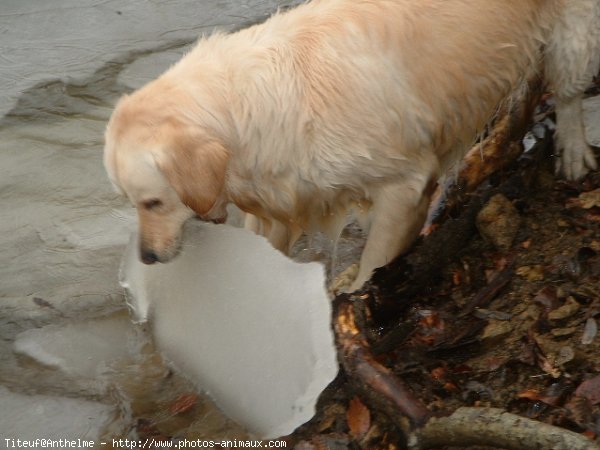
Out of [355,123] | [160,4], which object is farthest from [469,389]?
[160,4]

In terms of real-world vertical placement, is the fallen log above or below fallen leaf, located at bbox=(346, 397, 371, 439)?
above

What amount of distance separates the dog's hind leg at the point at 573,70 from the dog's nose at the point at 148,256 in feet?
7.51

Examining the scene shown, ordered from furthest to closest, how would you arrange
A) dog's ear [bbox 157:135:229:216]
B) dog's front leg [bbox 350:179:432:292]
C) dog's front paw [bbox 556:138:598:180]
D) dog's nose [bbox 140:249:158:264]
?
dog's front paw [bbox 556:138:598:180], dog's front leg [bbox 350:179:432:292], dog's nose [bbox 140:249:158:264], dog's ear [bbox 157:135:229:216]

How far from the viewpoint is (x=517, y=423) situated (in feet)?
8.73

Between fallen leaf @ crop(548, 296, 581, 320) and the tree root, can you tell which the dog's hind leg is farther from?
the tree root

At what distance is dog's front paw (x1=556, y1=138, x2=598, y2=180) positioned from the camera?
14.5 ft

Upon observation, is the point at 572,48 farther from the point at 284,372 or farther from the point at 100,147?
the point at 100,147

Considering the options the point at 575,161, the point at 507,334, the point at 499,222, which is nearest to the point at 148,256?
the point at 507,334

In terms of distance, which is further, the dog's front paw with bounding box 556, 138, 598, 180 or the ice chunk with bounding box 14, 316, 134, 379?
the dog's front paw with bounding box 556, 138, 598, 180

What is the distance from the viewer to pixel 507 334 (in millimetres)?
3465

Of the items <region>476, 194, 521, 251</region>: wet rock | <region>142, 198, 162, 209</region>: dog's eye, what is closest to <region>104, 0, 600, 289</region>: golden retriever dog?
<region>142, 198, 162, 209</region>: dog's eye

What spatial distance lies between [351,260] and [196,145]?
1.60 metres

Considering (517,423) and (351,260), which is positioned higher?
(517,423)

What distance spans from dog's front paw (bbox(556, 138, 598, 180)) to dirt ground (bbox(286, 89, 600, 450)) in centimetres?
17
